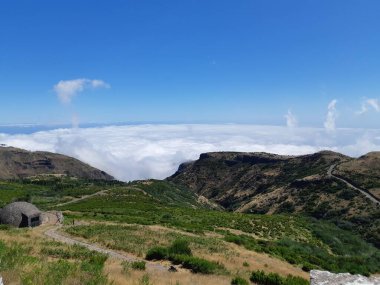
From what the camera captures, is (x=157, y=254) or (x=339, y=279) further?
(x=157, y=254)

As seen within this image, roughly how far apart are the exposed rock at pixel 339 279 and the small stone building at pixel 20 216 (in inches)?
1434

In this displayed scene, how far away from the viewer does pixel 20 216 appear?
41.2 m

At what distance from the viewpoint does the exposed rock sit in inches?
397

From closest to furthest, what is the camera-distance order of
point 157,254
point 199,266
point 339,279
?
1. point 339,279
2. point 199,266
3. point 157,254

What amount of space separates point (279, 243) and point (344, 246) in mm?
16031

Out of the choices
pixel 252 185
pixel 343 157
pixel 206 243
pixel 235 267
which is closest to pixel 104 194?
pixel 206 243

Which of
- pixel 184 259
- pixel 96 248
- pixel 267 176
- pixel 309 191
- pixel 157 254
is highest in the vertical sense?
pixel 184 259

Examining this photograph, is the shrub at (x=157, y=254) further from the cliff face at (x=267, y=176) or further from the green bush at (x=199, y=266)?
the cliff face at (x=267, y=176)

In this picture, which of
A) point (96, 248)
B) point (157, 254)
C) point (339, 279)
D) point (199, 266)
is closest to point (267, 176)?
point (96, 248)

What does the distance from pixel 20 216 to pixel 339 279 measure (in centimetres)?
3799

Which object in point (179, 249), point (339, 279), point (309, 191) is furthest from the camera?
point (309, 191)

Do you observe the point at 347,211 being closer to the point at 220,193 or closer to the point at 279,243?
the point at 279,243

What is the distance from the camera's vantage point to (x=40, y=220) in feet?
138

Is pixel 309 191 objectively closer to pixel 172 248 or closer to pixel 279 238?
pixel 279 238
